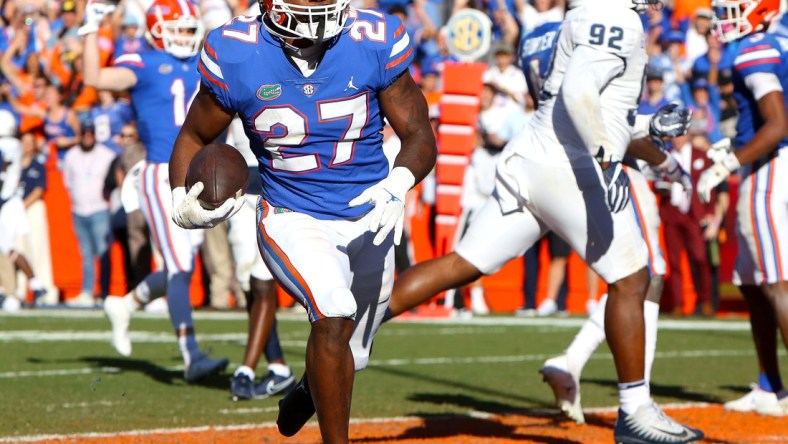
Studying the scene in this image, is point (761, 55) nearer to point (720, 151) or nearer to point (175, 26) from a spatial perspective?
point (720, 151)

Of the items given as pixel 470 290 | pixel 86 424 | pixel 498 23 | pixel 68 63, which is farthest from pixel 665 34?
pixel 86 424

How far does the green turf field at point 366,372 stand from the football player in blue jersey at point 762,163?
536mm

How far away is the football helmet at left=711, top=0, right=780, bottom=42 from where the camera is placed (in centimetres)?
632

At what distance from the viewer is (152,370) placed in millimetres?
7867

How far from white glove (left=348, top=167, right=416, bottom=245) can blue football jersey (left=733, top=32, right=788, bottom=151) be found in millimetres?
2717

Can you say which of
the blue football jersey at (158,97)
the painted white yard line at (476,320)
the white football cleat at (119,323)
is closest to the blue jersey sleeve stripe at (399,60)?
the blue football jersey at (158,97)

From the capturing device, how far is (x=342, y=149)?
4.44m

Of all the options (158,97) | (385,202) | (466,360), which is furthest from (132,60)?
(385,202)

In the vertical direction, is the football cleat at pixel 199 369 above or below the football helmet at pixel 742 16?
below

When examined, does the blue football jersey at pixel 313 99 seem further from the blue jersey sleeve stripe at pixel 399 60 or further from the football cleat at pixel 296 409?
the football cleat at pixel 296 409

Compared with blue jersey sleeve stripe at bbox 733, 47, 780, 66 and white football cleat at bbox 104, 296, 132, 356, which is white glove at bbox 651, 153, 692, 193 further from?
white football cleat at bbox 104, 296, 132, 356

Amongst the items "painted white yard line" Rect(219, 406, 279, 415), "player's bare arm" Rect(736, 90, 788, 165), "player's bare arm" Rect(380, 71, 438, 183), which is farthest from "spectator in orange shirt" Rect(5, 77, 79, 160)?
"player's bare arm" Rect(380, 71, 438, 183)

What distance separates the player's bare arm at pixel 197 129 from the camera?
14.5 feet

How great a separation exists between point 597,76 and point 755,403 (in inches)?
87.1
